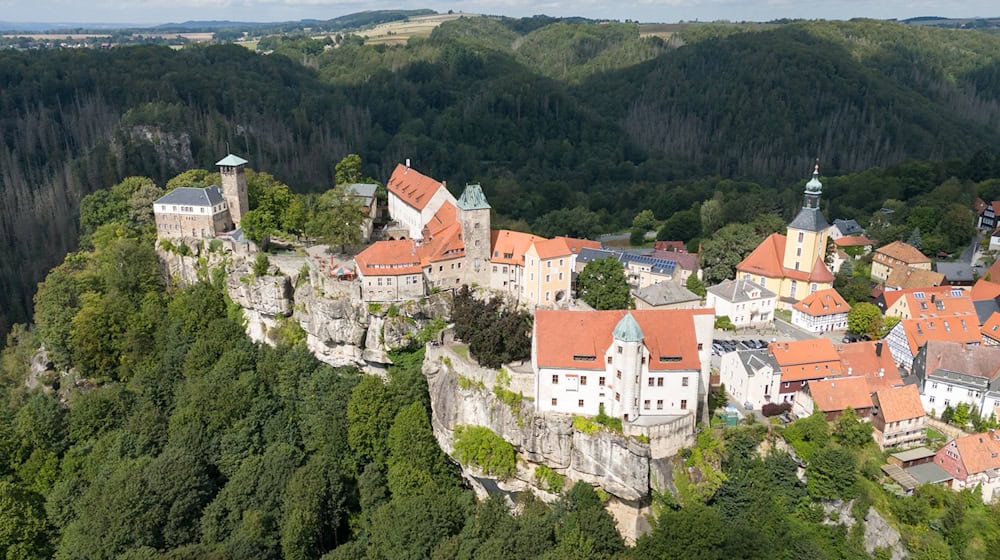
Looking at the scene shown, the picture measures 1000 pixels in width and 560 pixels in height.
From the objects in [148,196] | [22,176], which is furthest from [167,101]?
[148,196]

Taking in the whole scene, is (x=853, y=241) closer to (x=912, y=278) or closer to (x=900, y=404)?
(x=912, y=278)

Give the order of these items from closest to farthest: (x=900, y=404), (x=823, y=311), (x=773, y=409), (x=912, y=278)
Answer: (x=900, y=404) < (x=773, y=409) < (x=823, y=311) < (x=912, y=278)

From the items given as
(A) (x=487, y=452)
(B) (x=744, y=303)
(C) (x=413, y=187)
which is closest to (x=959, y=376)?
(B) (x=744, y=303)

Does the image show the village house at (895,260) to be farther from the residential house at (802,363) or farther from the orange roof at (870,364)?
the residential house at (802,363)

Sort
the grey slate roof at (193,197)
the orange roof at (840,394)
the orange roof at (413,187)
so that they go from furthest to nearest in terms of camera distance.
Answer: the grey slate roof at (193,197) < the orange roof at (413,187) < the orange roof at (840,394)

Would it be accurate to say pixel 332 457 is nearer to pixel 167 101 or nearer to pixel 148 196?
pixel 148 196

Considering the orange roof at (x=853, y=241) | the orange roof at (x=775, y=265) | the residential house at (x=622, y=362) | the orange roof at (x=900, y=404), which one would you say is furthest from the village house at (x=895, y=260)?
the residential house at (x=622, y=362)

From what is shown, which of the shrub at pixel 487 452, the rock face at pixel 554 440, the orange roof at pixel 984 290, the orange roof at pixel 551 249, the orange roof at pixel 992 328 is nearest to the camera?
the rock face at pixel 554 440
